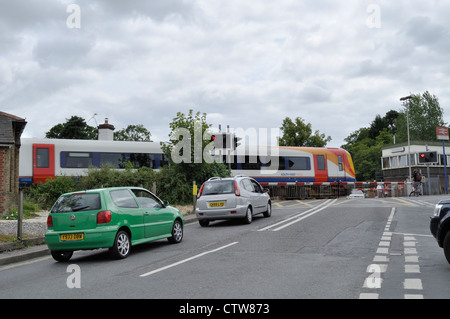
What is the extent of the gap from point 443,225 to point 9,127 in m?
17.0

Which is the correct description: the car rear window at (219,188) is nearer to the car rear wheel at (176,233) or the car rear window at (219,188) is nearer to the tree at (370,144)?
the car rear wheel at (176,233)

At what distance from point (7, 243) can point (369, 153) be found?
3129 inches

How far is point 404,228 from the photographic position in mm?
14164

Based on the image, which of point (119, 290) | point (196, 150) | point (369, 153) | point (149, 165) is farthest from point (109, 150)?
point (369, 153)

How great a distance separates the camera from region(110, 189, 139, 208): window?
1025cm

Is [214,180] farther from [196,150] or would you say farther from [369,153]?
[369,153]

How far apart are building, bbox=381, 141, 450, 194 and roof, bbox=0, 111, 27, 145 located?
4382cm

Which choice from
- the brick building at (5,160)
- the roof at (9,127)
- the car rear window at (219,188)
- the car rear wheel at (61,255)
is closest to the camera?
the car rear wheel at (61,255)

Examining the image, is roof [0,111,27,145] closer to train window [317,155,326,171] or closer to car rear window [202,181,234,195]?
car rear window [202,181,234,195]

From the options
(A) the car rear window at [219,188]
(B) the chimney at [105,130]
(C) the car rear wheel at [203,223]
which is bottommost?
(C) the car rear wheel at [203,223]

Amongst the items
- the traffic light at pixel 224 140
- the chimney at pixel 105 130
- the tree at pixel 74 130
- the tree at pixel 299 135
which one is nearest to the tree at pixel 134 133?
the tree at pixel 74 130

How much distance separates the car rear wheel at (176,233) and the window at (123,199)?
1.76m

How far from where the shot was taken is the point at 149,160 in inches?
1214

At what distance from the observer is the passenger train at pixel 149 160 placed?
89.4ft
